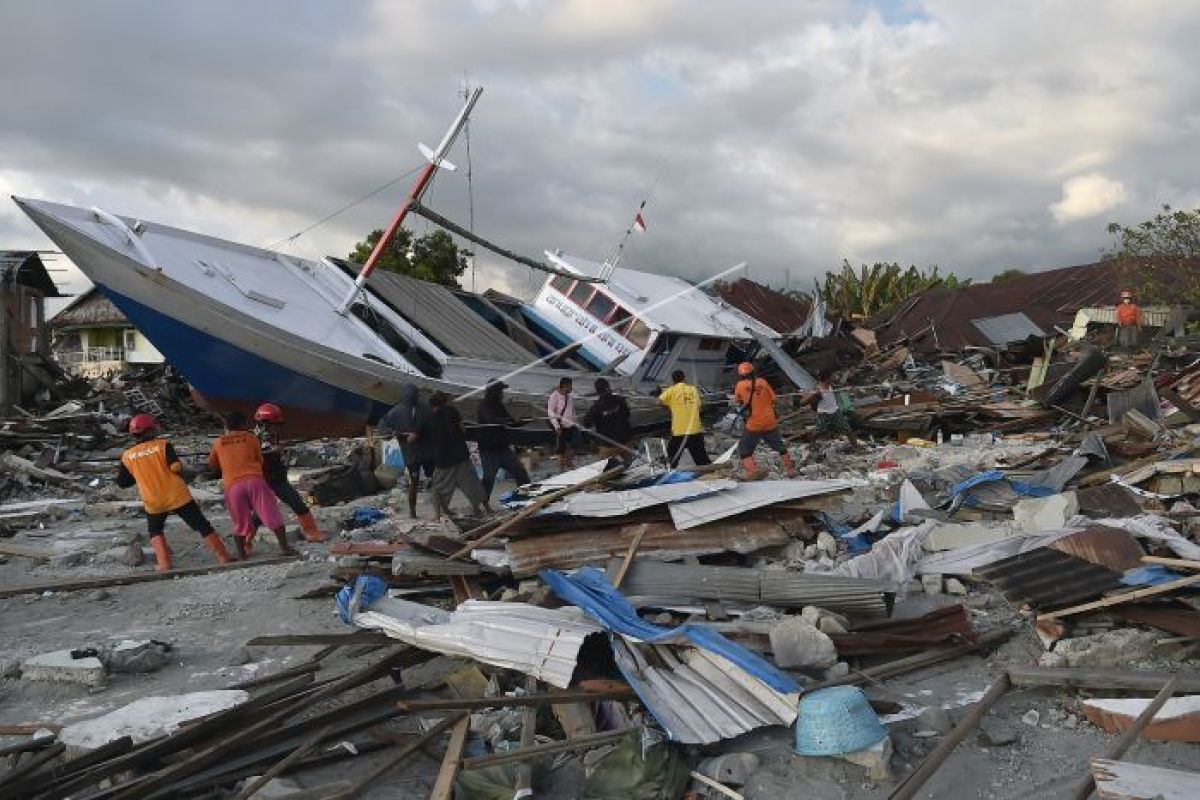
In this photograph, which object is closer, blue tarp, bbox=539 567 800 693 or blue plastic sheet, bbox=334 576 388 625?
blue tarp, bbox=539 567 800 693

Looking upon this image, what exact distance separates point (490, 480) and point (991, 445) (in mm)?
6811

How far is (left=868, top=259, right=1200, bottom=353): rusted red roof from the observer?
23.1 metres

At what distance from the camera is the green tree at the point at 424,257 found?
26781mm

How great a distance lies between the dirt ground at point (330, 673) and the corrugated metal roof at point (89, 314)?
98.4 feet

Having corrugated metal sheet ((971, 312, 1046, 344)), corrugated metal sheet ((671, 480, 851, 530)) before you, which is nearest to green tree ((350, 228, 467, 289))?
corrugated metal sheet ((971, 312, 1046, 344))

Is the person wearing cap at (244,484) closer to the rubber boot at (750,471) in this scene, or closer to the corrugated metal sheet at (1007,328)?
the rubber boot at (750,471)

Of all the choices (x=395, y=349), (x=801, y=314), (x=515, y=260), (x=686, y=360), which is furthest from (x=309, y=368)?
(x=801, y=314)

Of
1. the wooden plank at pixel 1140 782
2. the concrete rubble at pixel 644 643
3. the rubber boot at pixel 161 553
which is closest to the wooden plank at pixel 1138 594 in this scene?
the concrete rubble at pixel 644 643

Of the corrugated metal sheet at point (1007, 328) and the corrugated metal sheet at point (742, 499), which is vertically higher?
the corrugated metal sheet at point (1007, 328)

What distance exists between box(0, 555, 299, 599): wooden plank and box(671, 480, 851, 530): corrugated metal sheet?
3.38 metres

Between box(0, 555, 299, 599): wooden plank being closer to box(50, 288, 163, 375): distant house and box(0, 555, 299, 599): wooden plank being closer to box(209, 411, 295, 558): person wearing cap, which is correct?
box(209, 411, 295, 558): person wearing cap

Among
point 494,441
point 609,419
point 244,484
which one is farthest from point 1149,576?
point 609,419

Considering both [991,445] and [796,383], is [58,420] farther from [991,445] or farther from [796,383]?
[991,445]

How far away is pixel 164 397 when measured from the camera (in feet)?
68.8
